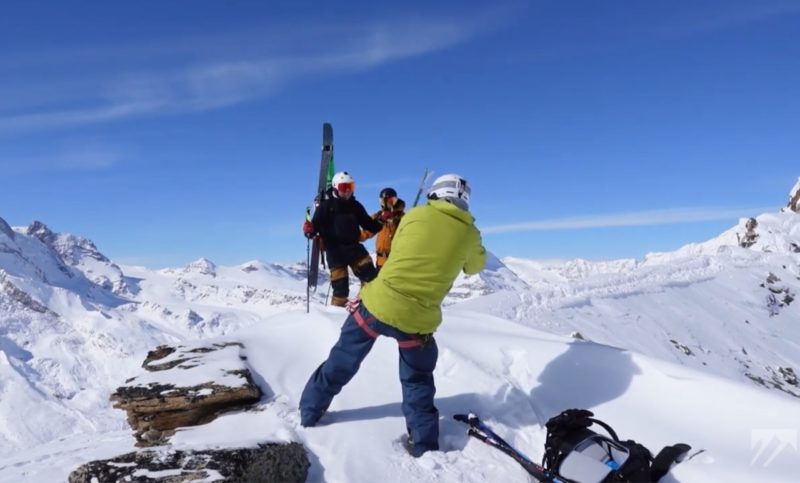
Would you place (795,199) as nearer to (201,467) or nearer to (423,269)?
(423,269)

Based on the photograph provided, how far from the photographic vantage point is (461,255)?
585 cm

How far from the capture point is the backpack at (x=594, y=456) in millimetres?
4816

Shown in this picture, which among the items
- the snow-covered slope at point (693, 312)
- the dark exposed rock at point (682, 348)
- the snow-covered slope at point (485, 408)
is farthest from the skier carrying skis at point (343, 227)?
the dark exposed rock at point (682, 348)

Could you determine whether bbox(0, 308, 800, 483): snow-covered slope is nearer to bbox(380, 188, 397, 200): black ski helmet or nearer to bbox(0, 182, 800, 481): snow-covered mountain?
bbox(0, 182, 800, 481): snow-covered mountain

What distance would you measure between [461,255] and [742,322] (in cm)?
1943

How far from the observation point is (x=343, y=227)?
10.9 metres

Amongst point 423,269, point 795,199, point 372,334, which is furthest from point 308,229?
point 795,199

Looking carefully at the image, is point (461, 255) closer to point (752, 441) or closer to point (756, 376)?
point (752, 441)

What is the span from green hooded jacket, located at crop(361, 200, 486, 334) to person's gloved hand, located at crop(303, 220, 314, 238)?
5.06m

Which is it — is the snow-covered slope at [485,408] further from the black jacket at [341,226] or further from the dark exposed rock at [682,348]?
the dark exposed rock at [682,348]

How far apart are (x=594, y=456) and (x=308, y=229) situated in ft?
23.6

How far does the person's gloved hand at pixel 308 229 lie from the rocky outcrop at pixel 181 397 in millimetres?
3975

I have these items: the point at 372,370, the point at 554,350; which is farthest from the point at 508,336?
the point at 372,370

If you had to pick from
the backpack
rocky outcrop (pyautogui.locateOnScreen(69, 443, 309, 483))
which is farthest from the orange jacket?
rocky outcrop (pyautogui.locateOnScreen(69, 443, 309, 483))
